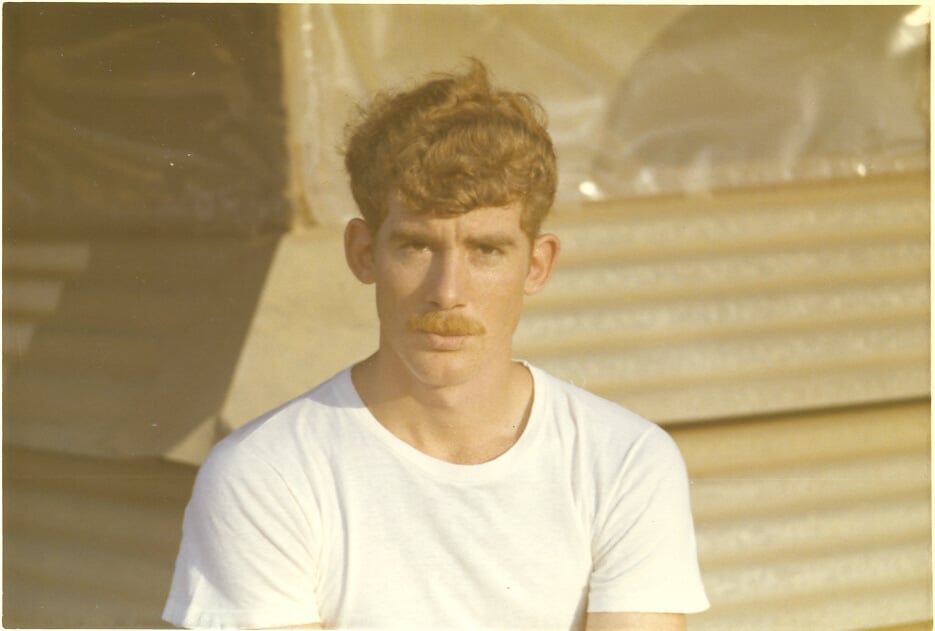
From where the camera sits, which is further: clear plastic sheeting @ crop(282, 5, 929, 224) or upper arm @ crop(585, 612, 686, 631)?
clear plastic sheeting @ crop(282, 5, 929, 224)

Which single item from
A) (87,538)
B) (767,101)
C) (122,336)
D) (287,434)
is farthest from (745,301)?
(87,538)

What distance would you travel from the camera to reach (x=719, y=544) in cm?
240

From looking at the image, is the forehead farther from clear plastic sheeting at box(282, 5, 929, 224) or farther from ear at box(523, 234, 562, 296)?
clear plastic sheeting at box(282, 5, 929, 224)

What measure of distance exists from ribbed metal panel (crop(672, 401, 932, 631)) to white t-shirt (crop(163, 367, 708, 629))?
334 mm

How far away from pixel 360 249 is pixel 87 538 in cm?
84

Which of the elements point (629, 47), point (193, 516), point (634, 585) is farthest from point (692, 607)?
point (629, 47)

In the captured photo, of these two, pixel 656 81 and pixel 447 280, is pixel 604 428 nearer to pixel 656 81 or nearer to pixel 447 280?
pixel 447 280

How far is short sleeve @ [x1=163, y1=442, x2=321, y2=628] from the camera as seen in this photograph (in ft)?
6.26

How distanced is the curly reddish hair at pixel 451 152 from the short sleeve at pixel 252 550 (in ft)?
1.65

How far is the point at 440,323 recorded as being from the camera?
2.00 m

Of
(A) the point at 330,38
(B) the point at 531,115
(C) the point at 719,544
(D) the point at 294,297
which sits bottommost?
(C) the point at 719,544

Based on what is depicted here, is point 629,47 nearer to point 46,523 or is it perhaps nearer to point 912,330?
point 912,330

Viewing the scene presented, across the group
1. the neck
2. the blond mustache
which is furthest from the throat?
the blond mustache

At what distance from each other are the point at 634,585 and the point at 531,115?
862mm
